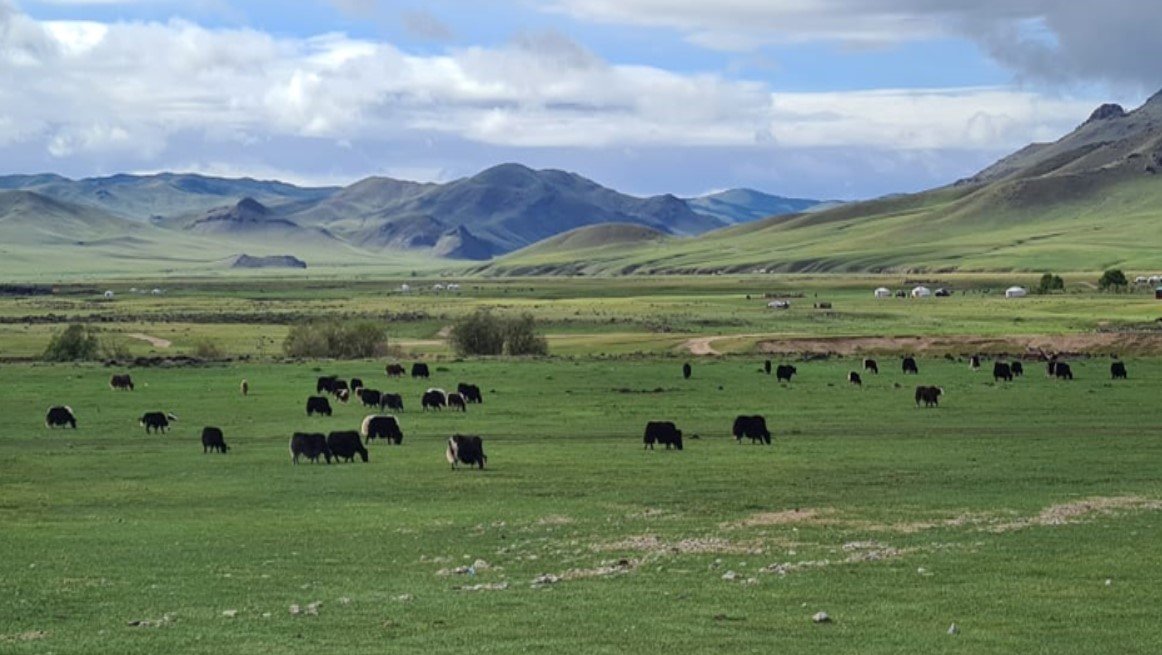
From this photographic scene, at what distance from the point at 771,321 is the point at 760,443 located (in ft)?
251

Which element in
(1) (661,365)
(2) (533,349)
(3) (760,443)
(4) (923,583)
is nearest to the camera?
(4) (923,583)

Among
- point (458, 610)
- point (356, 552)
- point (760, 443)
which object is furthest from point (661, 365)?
point (458, 610)

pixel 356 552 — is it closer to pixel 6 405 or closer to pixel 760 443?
pixel 760 443

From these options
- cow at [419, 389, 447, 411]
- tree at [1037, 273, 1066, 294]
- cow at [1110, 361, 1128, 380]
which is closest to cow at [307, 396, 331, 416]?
cow at [419, 389, 447, 411]

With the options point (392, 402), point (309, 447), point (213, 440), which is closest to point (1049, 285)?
point (392, 402)

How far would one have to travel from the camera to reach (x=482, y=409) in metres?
54.2

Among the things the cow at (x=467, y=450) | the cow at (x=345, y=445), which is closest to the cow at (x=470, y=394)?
the cow at (x=345, y=445)

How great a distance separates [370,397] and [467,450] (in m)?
19.3

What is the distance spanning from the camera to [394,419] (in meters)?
43.8

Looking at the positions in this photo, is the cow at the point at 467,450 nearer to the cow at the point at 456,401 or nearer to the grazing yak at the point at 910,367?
the cow at the point at 456,401

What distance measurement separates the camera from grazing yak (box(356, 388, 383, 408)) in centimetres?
5516

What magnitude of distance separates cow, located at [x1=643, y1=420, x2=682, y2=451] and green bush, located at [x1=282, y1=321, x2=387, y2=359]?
51.8 metres

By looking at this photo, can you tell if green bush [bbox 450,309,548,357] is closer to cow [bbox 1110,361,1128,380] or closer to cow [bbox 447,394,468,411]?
cow [bbox 447,394,468,411]

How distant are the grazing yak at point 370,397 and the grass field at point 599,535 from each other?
3.67 meters
